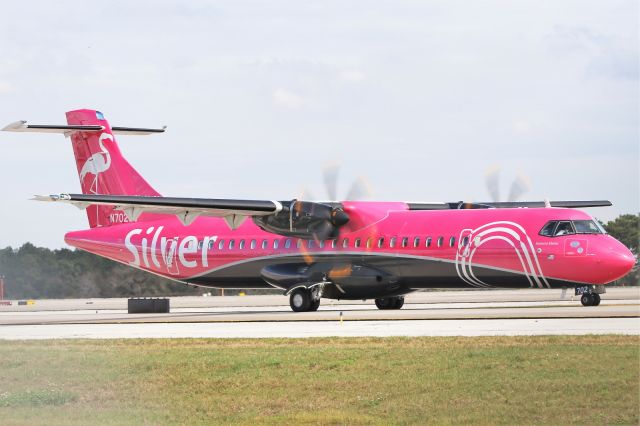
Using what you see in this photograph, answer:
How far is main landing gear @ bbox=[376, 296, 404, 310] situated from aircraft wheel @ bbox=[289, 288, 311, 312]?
2.70m

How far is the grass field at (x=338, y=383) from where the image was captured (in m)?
14.2

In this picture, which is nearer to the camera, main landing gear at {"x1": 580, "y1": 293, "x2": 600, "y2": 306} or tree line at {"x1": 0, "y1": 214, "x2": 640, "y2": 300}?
main landing gear at {"x1": 580, "y1": 293, "x2": 600, "y2": 306}

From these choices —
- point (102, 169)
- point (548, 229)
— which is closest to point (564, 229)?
point (548, 229)

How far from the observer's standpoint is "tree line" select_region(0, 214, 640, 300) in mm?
66312

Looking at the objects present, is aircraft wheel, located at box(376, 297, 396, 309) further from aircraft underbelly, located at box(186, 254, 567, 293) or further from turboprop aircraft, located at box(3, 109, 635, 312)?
aircraft underbelly, located at box(186, 254, 567, 293)

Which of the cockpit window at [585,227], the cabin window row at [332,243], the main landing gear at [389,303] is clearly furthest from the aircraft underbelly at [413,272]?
the main landing gear at [389,303]

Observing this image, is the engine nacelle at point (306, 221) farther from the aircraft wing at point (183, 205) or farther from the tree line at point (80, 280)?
the tree line at point (80, 280)

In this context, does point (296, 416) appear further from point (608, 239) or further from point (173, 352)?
point (608, 239)

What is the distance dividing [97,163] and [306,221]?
10.6 meters

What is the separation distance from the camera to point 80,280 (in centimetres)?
6762

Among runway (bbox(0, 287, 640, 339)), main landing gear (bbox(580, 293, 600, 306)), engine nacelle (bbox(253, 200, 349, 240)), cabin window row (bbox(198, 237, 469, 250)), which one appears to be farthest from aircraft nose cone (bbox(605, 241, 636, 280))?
engine nacelle (bbox(253, 200, 349, 240))

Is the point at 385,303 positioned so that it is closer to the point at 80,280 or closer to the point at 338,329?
the point at 338,329

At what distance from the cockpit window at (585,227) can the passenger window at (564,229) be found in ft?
0.57

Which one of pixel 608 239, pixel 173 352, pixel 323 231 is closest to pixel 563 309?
pixel 608 239
